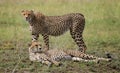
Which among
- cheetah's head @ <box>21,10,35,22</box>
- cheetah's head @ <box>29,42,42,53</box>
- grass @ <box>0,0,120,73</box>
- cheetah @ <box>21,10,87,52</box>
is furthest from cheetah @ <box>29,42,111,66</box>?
cheetah's head @ <box>21,10,35,22</box>

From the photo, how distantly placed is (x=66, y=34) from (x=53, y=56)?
405 cm

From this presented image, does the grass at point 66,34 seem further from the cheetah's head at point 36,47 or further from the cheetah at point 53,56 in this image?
the cheetah's head at point 36,47

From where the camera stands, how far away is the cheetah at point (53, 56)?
10852 mm

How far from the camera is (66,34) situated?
15.1 metres

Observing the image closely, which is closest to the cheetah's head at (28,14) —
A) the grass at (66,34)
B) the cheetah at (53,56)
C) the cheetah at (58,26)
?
the cheetah at (58,26)

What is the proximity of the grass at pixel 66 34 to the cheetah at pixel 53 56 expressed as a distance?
Answer: 17 centimetres

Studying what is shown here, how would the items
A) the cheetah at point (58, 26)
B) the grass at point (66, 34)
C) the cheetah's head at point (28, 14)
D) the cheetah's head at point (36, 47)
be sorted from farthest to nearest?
the cheetah at point (58, 26) < the cheetah's head at point (28, 14) < the cheetah's head at point (36, 47) < the grass at point (66, 34)

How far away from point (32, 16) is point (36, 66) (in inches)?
82.8

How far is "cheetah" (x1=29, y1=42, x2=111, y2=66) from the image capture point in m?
10.9

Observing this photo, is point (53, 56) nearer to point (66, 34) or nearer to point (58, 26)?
point (58, 26)

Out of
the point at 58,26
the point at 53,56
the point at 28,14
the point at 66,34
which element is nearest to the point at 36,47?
the point at 53,56

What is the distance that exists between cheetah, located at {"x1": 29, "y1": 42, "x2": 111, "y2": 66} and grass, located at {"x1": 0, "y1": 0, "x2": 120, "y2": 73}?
0.17m

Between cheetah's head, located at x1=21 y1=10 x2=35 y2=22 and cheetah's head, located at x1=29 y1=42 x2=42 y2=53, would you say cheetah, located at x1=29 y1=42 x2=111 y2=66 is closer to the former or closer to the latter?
cheetah's head, located at x1=29 y1=42 x2=42 y2=53

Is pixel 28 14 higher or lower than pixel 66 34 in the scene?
higher
